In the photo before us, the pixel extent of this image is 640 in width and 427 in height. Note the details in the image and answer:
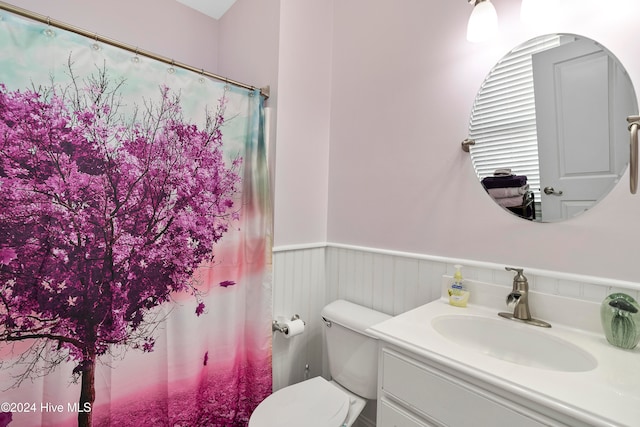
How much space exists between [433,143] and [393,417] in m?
1.09

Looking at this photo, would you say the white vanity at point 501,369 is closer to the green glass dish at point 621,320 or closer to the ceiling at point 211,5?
the green glass dish at point 621,320

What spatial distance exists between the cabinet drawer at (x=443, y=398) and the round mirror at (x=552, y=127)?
2.19 ft

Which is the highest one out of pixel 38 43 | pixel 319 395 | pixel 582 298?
pixel 38 43

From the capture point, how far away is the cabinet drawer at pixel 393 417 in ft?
2.75

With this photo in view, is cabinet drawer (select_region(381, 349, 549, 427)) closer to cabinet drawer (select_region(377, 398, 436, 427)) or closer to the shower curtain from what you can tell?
cabinet drawer (select_region(377, 398, 436, 427))

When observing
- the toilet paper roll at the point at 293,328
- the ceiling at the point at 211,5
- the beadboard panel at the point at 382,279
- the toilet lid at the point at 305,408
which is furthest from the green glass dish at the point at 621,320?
the ceiling at the point at 211,5

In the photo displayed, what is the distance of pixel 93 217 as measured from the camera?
3.49ft

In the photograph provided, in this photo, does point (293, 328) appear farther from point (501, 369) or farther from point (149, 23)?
point (149, 23)

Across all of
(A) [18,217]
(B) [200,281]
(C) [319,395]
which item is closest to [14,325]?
(A) [18,217]

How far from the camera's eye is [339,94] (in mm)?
1745

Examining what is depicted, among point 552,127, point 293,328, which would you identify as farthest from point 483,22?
point 293,328

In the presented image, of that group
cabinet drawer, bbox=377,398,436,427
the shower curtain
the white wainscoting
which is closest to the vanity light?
the white wainscoting

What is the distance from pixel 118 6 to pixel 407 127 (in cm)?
188

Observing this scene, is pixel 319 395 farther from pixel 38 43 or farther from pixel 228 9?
pixel 228 9
